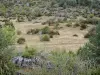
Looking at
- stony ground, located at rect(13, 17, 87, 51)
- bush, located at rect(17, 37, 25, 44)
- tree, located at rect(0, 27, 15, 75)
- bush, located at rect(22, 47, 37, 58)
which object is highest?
tree, located at rect(0, 27, 15, 75)

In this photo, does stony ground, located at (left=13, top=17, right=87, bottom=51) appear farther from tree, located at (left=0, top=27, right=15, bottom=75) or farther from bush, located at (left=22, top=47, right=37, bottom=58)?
tree, located at (left=0, top=27, right=15, bottom=75)

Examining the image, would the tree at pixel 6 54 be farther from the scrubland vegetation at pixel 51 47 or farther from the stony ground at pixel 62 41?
the stony ground at pixel 62 41

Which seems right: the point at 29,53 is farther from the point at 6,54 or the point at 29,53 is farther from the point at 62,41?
the point at 62,41

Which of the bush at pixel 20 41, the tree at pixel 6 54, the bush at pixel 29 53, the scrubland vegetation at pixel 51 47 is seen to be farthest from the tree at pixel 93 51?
the bush at pixel 20 41

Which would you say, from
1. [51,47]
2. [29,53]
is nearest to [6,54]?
[29,53]

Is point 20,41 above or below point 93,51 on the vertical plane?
below

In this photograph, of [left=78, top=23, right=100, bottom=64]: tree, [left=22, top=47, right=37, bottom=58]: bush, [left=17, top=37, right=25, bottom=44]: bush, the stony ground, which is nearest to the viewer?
[left=78, top=23, right=100, bottom=64]: tree

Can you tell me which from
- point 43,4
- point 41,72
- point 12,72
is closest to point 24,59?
point 12,72

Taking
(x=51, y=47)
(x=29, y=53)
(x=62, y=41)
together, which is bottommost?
(x=62, y=41)

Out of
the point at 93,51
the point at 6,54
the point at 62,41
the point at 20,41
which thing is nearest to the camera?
the point at 6,54

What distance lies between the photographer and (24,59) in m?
21.5

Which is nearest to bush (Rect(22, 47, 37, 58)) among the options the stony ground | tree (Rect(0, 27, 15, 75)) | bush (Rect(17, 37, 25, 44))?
tree (Rect(0, 27, 15, 75))

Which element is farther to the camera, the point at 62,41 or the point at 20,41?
the point at 62,41

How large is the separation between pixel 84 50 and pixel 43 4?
1827 inches
